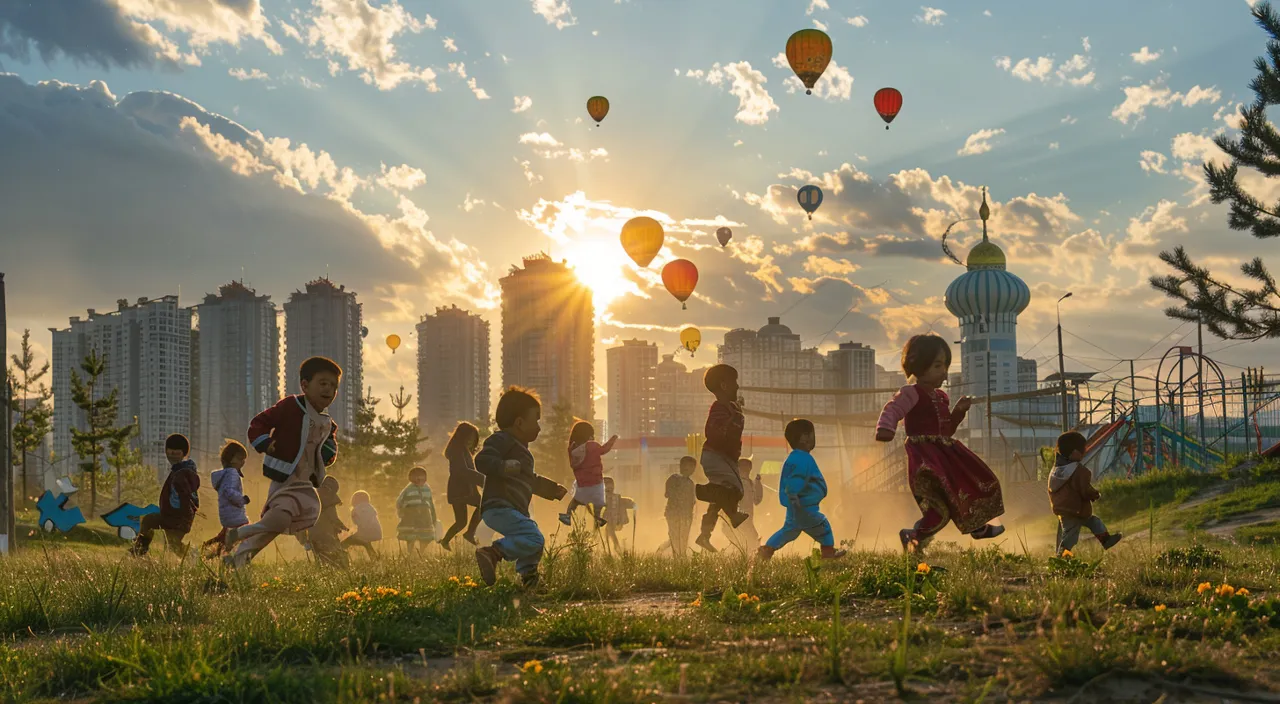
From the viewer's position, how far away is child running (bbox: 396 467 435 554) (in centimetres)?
1675

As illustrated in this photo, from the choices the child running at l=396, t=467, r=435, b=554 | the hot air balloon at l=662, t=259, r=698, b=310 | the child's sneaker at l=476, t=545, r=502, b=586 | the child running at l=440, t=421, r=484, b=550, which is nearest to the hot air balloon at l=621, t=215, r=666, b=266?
the hot air balloon at l=662, t=259, r=698, b=310

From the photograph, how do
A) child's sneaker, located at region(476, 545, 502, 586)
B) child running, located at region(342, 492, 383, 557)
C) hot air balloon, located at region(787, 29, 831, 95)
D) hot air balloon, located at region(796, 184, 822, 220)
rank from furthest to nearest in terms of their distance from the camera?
hot air balloon, located at region(796, 184, 822, 220)
hot air balloon, located at region(787, 29, 831, 95)
child running, located at region(342, 492, 383, 557)
child's sneaker, located at region(476, 545, 502, 586)

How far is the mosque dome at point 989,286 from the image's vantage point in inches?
4973

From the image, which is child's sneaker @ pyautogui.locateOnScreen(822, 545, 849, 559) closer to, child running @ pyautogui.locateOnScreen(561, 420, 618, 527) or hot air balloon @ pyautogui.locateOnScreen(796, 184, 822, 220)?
child running @ pyautogui.locateOnScreen(561, 420, 618, 527)

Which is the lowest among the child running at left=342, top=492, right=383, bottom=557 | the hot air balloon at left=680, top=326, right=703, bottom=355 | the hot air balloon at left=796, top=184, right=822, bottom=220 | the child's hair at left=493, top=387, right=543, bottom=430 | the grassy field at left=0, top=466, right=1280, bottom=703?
the child running at left=342, top=492, right=383, bottom=557

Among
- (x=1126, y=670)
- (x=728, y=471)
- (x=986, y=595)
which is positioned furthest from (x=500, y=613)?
(x=728, y=471)

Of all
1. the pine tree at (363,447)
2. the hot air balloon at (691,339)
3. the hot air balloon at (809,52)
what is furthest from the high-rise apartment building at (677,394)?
the hot air balloon at (809,52)

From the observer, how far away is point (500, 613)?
5797 mm

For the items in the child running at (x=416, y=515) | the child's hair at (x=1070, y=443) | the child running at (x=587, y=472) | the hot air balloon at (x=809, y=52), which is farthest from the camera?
the hot air balloon at (x=809, y=52)

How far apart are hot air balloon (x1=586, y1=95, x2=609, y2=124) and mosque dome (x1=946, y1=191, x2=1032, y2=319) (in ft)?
287

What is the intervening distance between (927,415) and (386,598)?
4.96 m

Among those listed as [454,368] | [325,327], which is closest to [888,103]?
[325,327]

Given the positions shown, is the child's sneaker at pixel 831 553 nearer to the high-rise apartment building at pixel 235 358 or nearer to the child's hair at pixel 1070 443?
the child's hair at pixel 1070 443

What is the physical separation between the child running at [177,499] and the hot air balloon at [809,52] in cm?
3142
